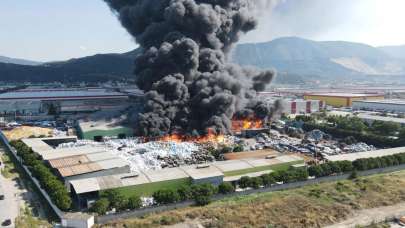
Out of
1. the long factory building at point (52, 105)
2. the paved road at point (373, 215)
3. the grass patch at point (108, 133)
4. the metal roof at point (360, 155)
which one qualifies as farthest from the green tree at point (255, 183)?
the long factory building at point (52, 105)

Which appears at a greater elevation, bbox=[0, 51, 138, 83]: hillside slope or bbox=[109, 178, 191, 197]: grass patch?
bbox=[0, 51, 138, 83]: hillside slope

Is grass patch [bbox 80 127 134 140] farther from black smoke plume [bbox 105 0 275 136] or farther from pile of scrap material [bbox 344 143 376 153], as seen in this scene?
pile of scrap material [bbox 344 143 376 153]

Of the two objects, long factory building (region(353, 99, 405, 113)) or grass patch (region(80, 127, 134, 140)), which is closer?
grass patch (region(80, 127, 134, 140))

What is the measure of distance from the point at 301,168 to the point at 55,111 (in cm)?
5149

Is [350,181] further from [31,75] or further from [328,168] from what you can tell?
[31,75]

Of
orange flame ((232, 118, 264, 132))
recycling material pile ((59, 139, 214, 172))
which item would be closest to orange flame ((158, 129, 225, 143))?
recycling material pile ((59, 139, 214, 172))

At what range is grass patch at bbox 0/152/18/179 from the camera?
112 feet

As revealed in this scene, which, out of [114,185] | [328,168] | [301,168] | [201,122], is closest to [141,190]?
[114,185]

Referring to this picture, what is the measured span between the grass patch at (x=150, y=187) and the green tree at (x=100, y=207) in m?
2.24

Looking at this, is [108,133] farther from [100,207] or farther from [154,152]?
[100,207]

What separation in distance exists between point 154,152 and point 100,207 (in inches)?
590

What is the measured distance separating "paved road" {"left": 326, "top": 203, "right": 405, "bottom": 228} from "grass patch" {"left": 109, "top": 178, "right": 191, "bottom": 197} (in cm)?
1124

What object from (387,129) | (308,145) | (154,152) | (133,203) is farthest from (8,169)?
(387,129)

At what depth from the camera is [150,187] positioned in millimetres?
27391
